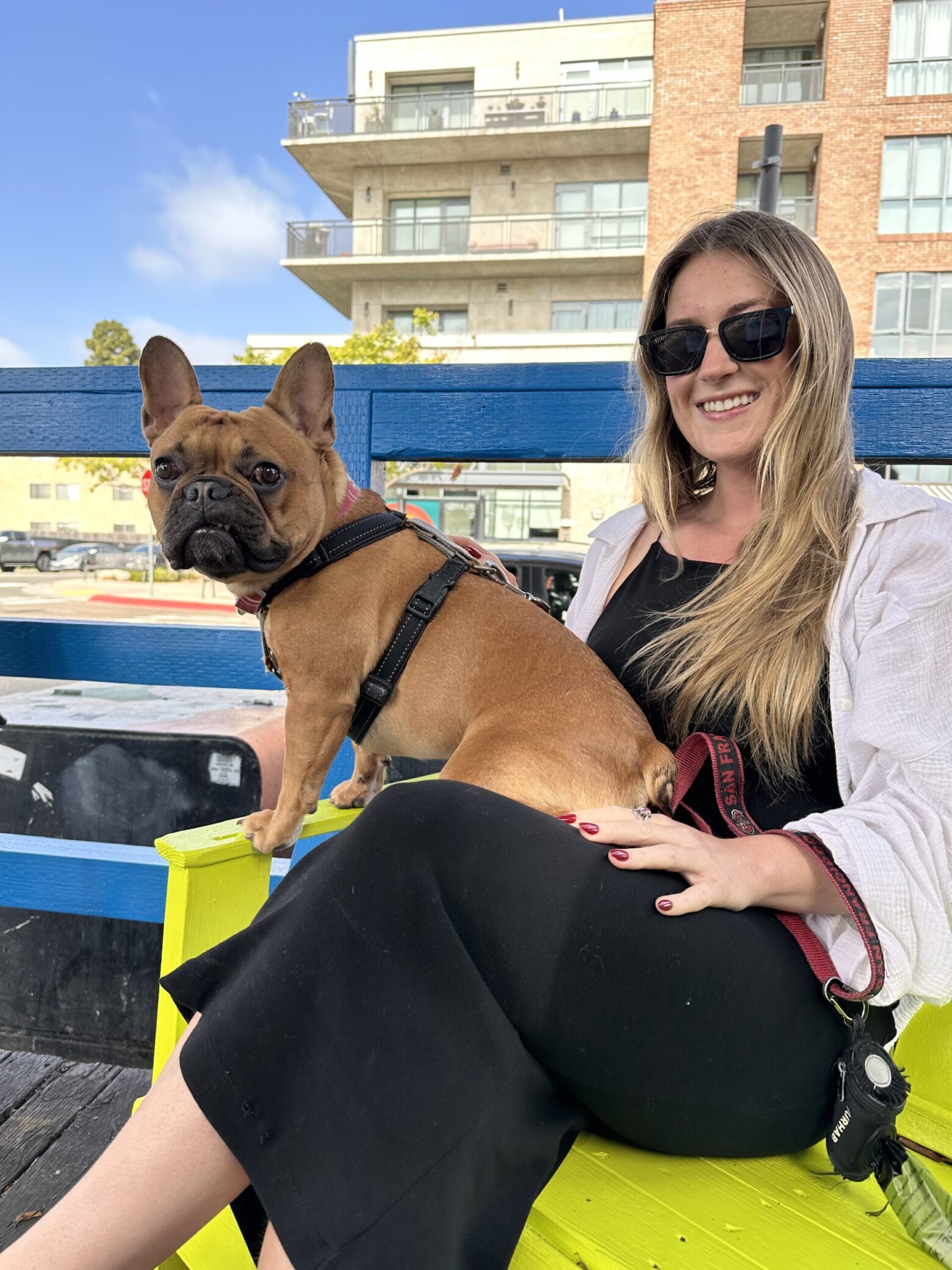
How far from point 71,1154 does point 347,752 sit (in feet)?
3.54

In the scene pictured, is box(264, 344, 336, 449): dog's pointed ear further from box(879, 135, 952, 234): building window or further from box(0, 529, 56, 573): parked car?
box(0, 529, 56, 573): parked car

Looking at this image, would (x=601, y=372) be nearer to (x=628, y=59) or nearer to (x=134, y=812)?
(x=134, y=812)

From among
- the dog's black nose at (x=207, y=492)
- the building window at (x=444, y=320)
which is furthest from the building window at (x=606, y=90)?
the dog's black nose at (x=207, y=492)

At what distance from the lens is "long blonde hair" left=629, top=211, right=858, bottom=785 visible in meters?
1.40

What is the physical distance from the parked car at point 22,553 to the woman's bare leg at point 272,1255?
3550 centimetres

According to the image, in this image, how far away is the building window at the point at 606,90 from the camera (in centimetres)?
2636

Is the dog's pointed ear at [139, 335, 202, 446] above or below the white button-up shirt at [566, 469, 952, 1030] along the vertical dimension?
above

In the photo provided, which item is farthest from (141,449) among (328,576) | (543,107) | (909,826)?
(543,107)

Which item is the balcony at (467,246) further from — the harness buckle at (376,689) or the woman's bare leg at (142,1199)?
the woman's bare leg at (142,1199)

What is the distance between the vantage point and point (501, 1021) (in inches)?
39.3

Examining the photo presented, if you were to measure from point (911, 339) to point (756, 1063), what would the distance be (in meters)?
Result: 25.5

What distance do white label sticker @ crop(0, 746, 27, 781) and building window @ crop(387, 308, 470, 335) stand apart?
2738cm

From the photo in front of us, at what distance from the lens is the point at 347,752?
84.7 inches

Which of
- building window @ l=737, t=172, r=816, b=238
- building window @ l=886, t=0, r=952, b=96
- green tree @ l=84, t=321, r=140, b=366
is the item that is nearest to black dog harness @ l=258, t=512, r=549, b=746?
building window @ l=737, t=172, r=816, b=238
